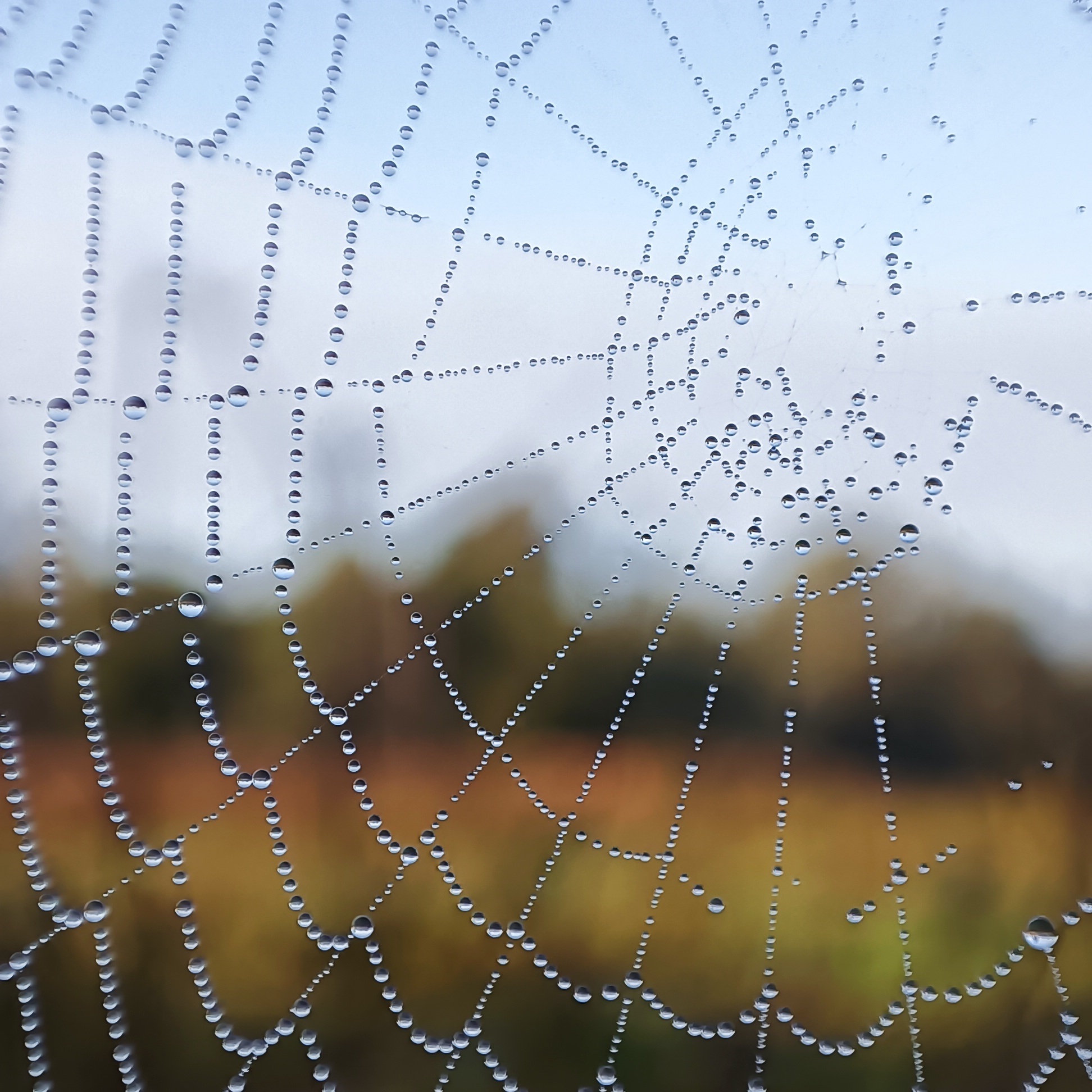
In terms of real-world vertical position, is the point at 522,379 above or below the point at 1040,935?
above

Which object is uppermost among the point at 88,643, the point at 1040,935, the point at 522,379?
the point at 522,379

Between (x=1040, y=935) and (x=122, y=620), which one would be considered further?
(x=1040, y=935)

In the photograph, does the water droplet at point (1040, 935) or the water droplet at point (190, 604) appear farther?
the water droplet at point (1040, 935)

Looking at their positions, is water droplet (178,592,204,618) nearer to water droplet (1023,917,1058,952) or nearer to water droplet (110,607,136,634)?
water droplet (110,607,136,634)

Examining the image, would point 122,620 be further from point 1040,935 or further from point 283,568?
point 1040,935

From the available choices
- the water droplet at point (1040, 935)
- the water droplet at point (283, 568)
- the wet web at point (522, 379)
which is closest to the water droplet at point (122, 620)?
the wet web at point (522, 379)

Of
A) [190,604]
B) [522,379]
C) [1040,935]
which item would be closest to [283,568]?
[190,604]

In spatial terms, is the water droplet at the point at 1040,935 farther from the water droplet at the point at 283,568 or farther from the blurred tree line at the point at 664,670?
the water droplet at the point at 283,568

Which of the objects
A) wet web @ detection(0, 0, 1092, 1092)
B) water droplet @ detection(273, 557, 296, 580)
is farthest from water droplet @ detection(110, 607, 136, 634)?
water droplet @ detection(273, 557, 296, 580)
